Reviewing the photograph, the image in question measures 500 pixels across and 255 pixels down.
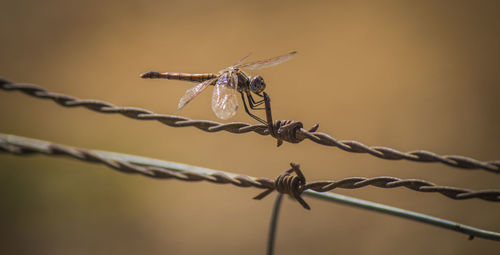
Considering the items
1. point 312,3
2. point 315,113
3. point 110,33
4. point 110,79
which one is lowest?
point 315,113

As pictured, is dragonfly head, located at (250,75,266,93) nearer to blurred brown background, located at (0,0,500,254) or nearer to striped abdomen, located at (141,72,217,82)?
striped abdomen, located at (141,72,217,82)

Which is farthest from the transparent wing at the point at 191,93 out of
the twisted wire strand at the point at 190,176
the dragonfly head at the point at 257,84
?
the twisted wire strand at the point at 190,176

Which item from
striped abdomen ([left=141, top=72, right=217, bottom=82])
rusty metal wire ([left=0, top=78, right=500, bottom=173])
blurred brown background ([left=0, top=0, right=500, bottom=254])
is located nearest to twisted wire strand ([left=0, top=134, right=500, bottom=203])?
rusty metal wire ([left=0, top=78, right=500, bottom=173])

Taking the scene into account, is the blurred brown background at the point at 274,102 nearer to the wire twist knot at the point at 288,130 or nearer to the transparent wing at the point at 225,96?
the transparent wing at the point at 225,96

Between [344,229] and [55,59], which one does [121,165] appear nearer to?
[344,229]

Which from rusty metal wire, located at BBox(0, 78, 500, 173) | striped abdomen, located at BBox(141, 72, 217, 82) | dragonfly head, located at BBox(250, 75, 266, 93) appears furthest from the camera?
striped abdomen, located at BBox(141, 72, 217, 82)

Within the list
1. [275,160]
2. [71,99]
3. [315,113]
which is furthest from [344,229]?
[71,99]
